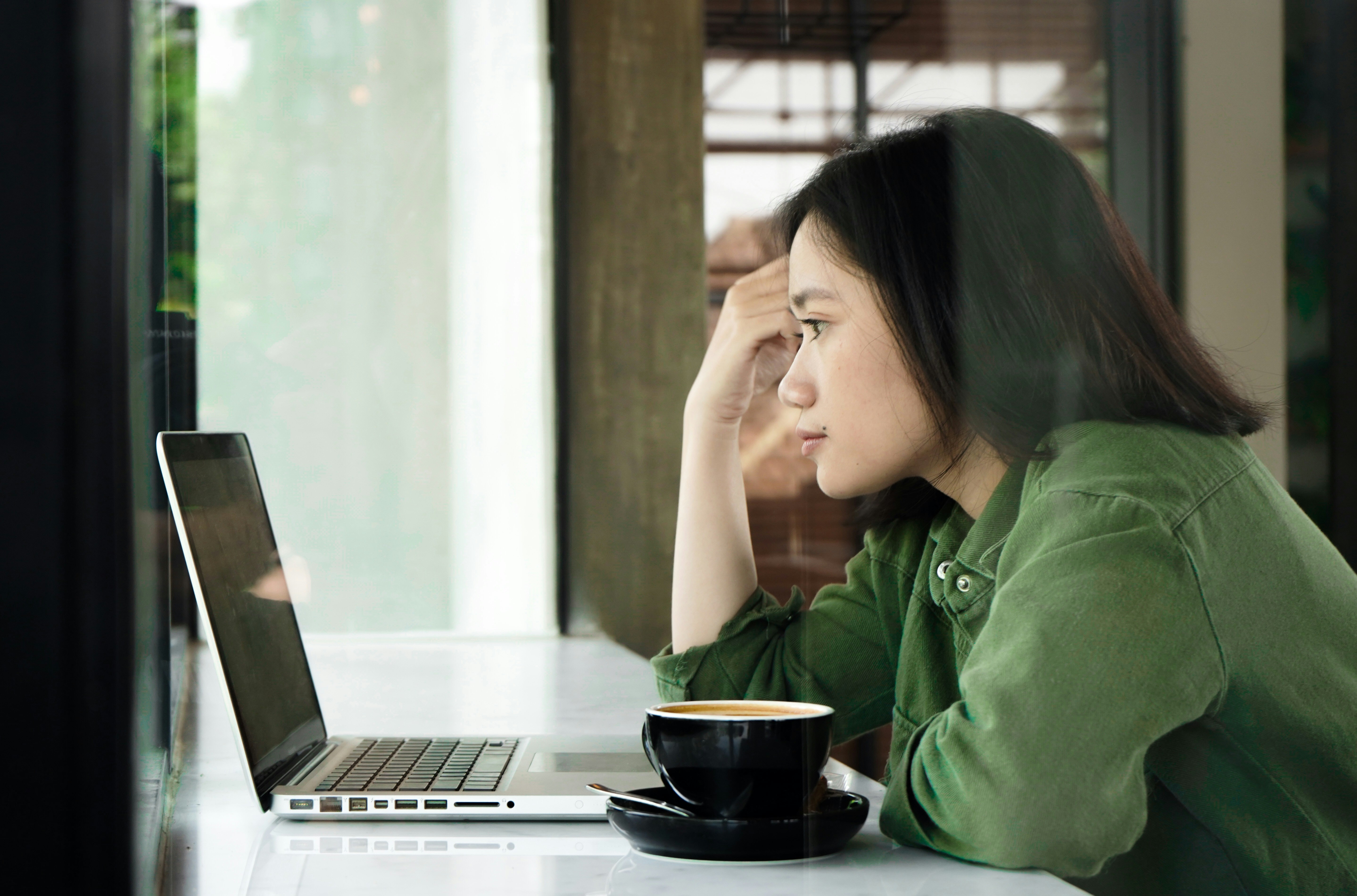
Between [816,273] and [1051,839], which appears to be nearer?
[1051,839]

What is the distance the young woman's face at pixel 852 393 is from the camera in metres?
0.73

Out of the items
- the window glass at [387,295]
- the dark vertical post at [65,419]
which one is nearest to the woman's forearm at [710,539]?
the dark vertical post at [65,419]

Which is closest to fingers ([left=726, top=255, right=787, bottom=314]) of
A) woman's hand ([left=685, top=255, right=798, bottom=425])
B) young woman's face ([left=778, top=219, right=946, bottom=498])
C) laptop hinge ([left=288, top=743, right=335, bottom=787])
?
woman's hand ([left=685, top=255, right=798, bottom=425])

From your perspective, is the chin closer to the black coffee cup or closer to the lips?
the lips

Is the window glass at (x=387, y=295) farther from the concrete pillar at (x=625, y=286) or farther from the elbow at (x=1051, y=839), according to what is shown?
the elbow at (x=1051, y=839)

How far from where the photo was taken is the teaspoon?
0.56 metres

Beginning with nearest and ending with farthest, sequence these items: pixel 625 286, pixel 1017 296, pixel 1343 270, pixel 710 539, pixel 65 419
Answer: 1. pixel 65 419
2. pixel 1017 296
3. pixel 710 539
4. pixel 1343 270
5. pixel 625 286

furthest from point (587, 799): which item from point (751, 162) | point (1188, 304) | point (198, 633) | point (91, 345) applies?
point (198, 633)

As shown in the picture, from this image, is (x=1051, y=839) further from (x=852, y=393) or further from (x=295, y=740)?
(x=295, y=740)

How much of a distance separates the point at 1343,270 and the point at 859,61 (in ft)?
1.69

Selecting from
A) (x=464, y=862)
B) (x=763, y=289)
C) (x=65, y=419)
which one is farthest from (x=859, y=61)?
(x=65, y=419)

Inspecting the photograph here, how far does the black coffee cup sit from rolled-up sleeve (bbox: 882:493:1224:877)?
→ 0.19 feet

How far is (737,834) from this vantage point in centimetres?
55

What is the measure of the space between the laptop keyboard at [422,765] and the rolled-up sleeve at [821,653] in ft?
0.47
